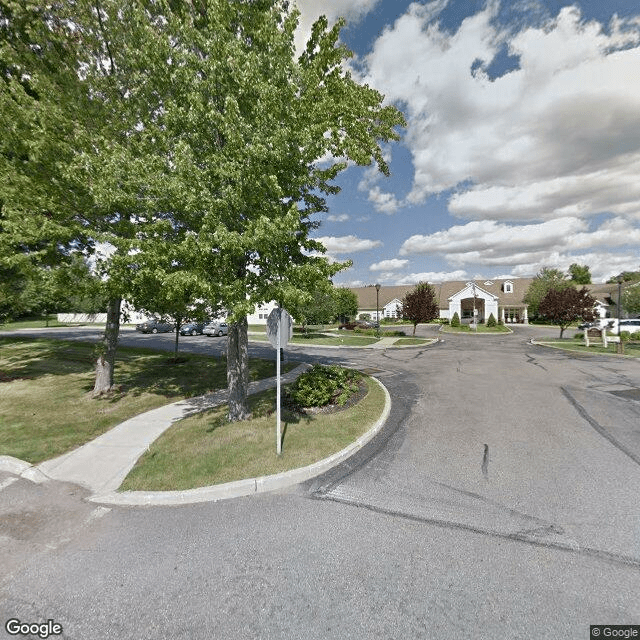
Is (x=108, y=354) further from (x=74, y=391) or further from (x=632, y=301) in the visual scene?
(x=632, y=301)

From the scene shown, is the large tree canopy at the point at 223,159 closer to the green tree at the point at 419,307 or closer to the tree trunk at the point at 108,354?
the tree trunk at the point at 108,354

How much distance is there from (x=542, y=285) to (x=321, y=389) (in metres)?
54.6

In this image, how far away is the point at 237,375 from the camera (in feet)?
25.5

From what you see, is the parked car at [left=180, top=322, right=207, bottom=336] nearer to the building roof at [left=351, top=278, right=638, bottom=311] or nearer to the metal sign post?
the metal sign post

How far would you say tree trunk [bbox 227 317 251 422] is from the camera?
775 centimetres

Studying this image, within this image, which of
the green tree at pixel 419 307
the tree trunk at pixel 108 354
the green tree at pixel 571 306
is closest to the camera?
the tree trunk at pixel 108 354

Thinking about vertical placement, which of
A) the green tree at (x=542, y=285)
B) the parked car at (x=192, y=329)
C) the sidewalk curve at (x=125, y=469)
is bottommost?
the sidewalk curve at (x=125, y=469)

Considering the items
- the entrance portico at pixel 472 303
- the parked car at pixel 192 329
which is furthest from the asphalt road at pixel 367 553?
the entrance portico at pixel 472 303

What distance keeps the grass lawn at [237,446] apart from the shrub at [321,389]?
17.6 inches

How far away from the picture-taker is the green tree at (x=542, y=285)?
162 ft

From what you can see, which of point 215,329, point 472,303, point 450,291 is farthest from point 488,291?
point 215,329

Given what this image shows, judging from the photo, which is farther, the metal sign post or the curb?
the metal sign post

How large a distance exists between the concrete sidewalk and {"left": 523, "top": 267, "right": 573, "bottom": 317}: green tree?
53472 millimetres

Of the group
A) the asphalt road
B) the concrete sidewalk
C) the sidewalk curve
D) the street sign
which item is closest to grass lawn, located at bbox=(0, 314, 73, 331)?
the concrete sidewalk
